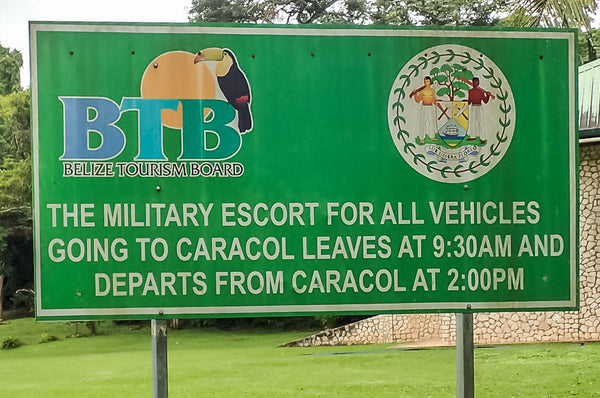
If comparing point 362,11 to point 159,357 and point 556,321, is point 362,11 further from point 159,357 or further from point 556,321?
point 159,357

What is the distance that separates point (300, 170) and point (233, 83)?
1.35ft

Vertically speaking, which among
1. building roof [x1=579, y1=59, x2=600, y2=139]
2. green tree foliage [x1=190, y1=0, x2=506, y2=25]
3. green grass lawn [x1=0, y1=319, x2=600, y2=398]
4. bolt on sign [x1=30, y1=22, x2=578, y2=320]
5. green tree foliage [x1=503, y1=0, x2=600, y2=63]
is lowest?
green grass lawn [x1=0, y1=319, x2=600, y2=398]

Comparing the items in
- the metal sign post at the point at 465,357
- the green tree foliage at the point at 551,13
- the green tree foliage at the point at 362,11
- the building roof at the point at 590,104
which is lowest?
the metal sign post at the point at 465,357

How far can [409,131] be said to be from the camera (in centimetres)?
253

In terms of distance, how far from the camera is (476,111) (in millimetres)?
2545

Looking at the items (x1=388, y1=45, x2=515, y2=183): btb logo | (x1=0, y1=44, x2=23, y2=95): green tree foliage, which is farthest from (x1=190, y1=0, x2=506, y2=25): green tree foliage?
(x1=388, y1=45, x2=515, y2=183): btb logo

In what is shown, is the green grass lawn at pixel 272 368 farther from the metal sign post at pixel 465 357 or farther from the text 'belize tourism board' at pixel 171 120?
the text 'belize tourism board' at pixel 171 120

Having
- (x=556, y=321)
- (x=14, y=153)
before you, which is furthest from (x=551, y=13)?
(x=14, y=153)

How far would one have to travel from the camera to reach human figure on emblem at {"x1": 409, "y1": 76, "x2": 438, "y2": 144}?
253cm

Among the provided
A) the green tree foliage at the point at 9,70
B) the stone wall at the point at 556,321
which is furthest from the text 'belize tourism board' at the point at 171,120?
the green tree foliage at the point at 9,70

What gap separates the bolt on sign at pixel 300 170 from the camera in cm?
242

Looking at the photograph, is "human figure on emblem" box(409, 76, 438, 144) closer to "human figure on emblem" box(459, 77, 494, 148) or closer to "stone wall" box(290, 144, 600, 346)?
"human figure on emblem" box(459, 77, 494, 148)

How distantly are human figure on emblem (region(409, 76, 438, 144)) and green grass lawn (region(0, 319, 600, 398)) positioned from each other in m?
3.21

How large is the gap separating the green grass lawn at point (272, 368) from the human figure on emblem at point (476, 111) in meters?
3.16
